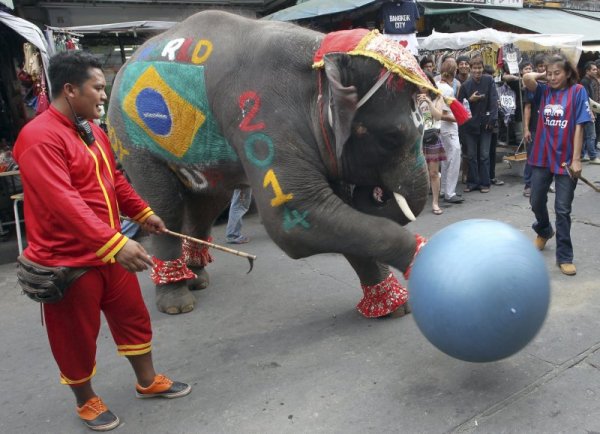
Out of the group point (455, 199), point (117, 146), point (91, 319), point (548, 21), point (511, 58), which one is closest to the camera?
point (91, 319)

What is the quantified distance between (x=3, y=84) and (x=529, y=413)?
7010mm

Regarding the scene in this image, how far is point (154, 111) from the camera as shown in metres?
3.22

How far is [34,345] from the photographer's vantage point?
3512mm

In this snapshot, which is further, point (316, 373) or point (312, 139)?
point (316, 373)

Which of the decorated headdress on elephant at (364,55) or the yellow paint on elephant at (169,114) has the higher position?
the decorated headdress on elephant at (364,55)

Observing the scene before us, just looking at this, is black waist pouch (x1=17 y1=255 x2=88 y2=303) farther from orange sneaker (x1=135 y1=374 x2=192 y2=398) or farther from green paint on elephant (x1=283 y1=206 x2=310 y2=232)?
green paint on elephant (x1=283 y1=206 x2=310 y2=232)

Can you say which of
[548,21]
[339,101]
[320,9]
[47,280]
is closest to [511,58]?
[320,9]

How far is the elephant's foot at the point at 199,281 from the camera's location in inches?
168

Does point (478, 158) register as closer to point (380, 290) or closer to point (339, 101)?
point (380, 290)

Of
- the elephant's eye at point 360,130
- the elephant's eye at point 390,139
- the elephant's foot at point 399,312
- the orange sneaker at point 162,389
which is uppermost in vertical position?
the elephant's eye at point 360,130

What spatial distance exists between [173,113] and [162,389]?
1.54m

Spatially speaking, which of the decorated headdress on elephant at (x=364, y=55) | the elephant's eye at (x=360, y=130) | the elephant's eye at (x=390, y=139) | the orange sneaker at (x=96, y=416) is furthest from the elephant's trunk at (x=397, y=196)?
the orange sneaker at (x=96, y=416)

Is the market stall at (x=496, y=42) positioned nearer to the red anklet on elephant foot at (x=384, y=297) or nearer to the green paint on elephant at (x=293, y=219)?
the red anklet on elephant foot at (x=384, y=297)

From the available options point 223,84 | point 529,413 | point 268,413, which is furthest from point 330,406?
point 223,84
